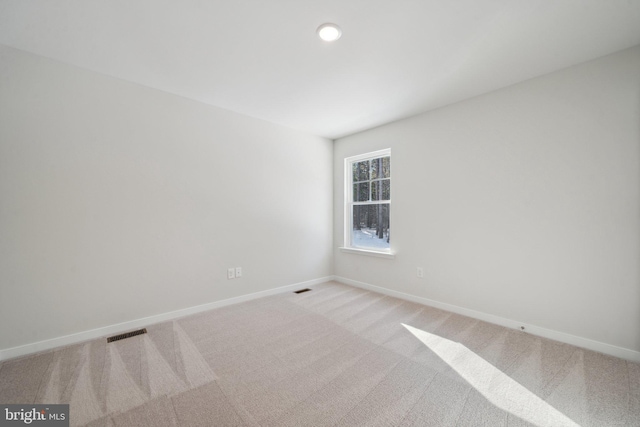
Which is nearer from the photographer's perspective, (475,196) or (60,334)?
(60,334)

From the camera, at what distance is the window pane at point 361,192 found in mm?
4180

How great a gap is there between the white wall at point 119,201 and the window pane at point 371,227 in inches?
51.4

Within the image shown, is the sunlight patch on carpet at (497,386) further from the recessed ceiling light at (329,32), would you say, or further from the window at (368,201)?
the recessed ceiling light at (329,32)

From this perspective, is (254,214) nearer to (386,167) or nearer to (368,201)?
(368,201)

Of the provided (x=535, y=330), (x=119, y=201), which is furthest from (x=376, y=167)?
(x=119, y=201)

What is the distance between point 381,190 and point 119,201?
10.8ft

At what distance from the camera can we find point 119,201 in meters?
2.58

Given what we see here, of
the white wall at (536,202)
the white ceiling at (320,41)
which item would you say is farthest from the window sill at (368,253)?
the white ceiling at (320,41)

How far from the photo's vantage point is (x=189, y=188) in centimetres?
304

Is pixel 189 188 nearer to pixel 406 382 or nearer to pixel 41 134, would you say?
pixel 41 134

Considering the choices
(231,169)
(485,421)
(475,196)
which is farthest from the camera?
(231,169)

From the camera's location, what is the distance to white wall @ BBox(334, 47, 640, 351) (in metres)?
2.11

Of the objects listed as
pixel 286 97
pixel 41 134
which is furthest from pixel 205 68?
pixel 41 134

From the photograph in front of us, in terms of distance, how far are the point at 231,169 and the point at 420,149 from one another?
8.28ft
